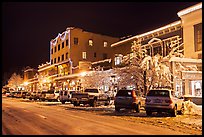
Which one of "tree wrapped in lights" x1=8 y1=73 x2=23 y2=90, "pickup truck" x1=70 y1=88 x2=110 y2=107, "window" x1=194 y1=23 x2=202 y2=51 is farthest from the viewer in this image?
"tree wrapped in lights" x1=8 y1=73 x2=23 y2=90

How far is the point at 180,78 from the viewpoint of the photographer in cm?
3111

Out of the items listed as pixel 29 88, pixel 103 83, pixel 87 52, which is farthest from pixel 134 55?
pixel 29 88

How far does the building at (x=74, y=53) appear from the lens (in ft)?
207

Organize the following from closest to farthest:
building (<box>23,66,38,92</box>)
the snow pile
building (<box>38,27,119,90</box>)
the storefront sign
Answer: the snow pile → the storefront sign → building (<box>38,27,119,90</box>) → building (<box>23,66,38,92</box>)

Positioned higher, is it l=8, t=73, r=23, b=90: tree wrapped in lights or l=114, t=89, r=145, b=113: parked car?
l=8, t=73, r=23, b=90: tree wrapped in lights

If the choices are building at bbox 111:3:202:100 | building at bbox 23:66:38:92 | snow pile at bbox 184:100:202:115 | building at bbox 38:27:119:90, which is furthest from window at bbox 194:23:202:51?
building at bbox 23:66:38:92

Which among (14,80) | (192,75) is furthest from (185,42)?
(14,80)

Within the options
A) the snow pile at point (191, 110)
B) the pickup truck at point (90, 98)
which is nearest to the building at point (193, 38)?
the pickup truck at point (90, 98)

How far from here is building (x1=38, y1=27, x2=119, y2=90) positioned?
63175mm

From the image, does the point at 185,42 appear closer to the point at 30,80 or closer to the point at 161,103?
the point at 161,103

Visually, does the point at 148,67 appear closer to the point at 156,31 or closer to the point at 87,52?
the point at 156,31

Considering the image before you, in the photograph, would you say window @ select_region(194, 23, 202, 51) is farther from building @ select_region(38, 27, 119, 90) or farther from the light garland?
building @ select_region(38, 27, 119, 90)

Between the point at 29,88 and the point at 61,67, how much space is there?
94.7ft

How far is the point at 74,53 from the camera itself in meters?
65.1
